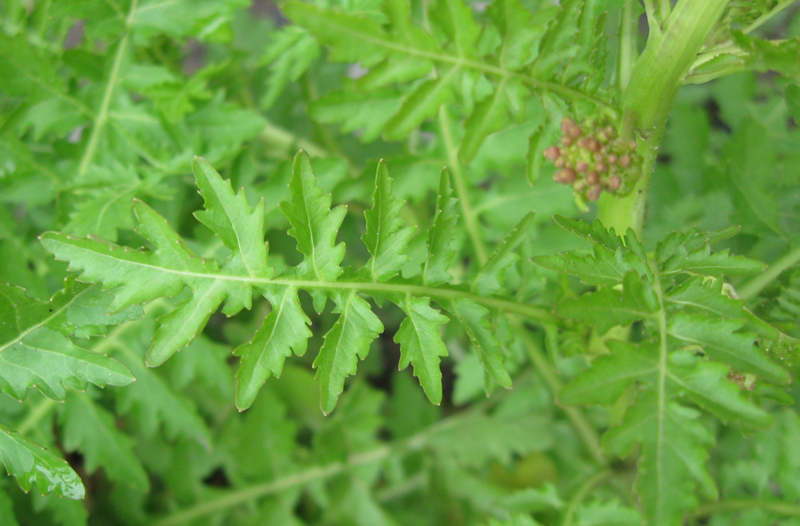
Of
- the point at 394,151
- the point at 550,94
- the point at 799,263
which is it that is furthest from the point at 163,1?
the point at 799,263

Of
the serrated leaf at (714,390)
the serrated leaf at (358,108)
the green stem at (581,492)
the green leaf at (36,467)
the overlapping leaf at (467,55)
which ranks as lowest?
the green stem at (581,492)

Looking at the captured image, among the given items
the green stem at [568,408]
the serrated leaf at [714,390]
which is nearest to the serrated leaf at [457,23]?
the serrated leaf at [714,390]

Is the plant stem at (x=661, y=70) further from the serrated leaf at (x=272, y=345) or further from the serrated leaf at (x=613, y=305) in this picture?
the serrated leaf at (x=272, y=345)

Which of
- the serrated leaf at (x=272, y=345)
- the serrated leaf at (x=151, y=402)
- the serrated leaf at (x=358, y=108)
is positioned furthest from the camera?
the serrated leaf at (x=151, y=402)

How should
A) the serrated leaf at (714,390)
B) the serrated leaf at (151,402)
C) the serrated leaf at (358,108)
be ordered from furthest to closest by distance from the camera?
the serrated leaf at (151,402) < the serrated leaf at (358,108) < the serrated leaf at (714,390)

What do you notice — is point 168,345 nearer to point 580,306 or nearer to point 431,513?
point 580,306

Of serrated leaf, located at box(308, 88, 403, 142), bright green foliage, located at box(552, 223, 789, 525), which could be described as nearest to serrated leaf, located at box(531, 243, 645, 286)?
bright green foliage, located at box(552, 223, 789, 525)
